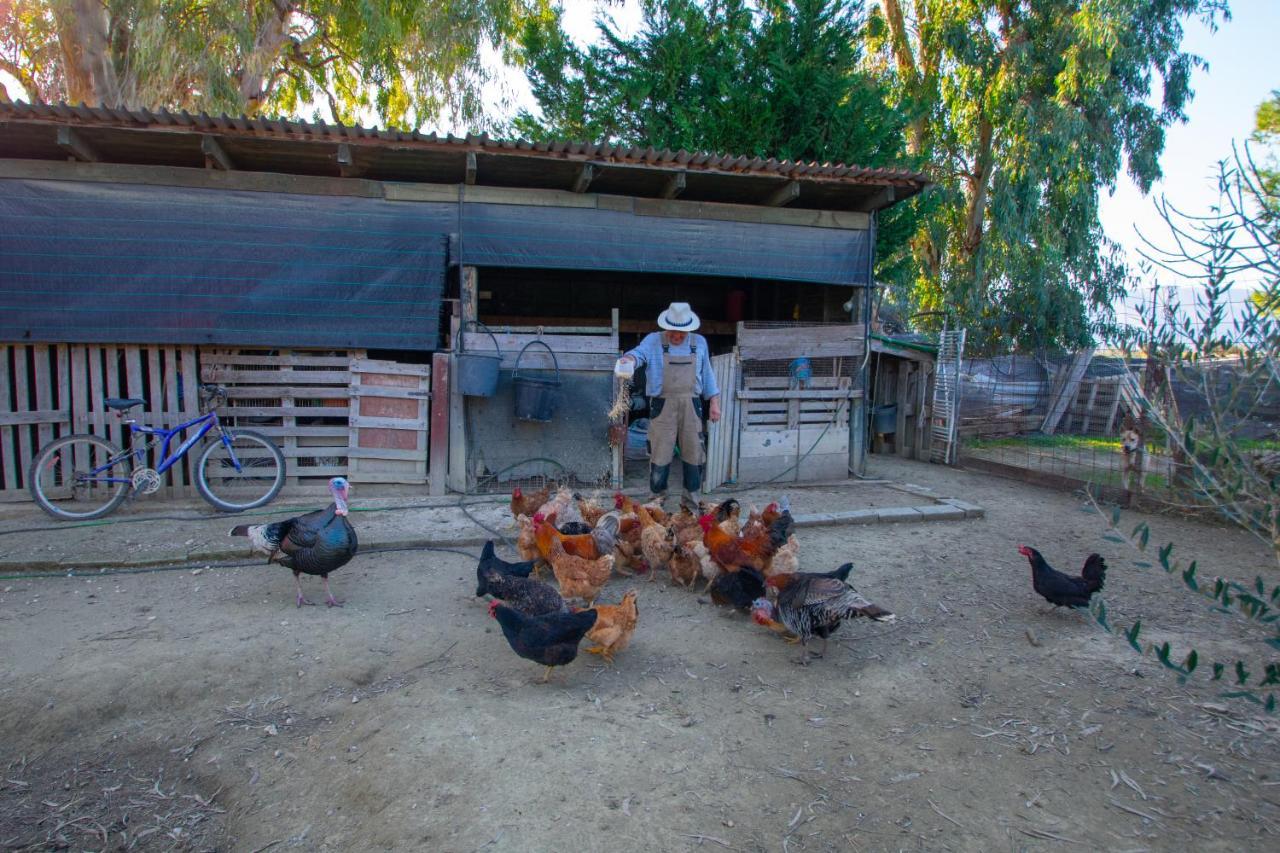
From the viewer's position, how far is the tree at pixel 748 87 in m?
10.5

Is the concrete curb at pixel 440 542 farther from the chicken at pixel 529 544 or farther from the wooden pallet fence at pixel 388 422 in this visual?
the wooden pallet fence at pixel 388 422

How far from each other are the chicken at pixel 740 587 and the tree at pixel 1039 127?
11334 millimetres

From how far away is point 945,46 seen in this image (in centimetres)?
1452

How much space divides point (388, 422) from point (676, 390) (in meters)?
3.15

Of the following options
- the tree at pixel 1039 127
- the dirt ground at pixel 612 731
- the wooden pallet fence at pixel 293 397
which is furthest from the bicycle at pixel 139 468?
the tree at pixel 1039 127

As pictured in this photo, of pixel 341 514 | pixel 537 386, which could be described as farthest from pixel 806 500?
pixel 341 514

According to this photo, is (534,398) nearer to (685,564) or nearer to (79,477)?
(685,564)

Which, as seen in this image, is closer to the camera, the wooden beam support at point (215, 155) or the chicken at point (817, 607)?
the chicken at point (817, 607)

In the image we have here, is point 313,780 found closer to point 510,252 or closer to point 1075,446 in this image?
point 510,252

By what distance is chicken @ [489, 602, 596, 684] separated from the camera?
128 inches

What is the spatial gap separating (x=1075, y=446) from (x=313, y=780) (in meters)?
10.6

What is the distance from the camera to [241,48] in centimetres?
1114

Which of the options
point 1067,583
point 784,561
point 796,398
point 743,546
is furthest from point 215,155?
point 1067,583

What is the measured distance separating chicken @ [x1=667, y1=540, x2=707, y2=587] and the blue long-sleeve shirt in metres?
2.42
